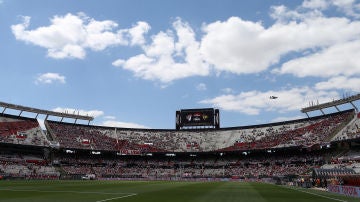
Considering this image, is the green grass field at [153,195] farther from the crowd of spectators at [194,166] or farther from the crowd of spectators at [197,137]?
the crowd of spectators at [197,137]

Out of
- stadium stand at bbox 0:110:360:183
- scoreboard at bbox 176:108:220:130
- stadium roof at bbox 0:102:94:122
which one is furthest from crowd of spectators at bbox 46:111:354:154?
scoreboard at bbox 176:108:220:130

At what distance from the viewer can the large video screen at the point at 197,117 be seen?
112m

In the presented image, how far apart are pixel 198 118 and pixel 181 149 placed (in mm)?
12697

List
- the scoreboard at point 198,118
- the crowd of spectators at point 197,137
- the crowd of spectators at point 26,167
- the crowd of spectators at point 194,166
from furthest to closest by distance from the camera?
the scoreboard at point 198,118 → the crowd of spectators at point 197,137 → the crowd of spectators at point 194,166 → the crowd of spectators at point 26,167

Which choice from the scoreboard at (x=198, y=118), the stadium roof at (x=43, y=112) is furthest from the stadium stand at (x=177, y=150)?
the scoreboard at (x=198, y=118)

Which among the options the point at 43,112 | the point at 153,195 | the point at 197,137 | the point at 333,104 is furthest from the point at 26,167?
the point at 333,104

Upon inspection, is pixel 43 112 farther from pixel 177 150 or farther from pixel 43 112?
pixel 177 150

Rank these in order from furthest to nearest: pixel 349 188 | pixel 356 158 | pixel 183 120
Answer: pixel 183 120
pixel 356 158
pixel 349 188

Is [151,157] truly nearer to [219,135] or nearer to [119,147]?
[119,147]

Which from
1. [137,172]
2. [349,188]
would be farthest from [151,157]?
[349,188]

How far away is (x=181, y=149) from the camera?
106 m

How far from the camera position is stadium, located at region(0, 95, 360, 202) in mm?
80000

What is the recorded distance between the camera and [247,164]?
97.1 meters

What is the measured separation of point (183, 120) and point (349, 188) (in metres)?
83.8
